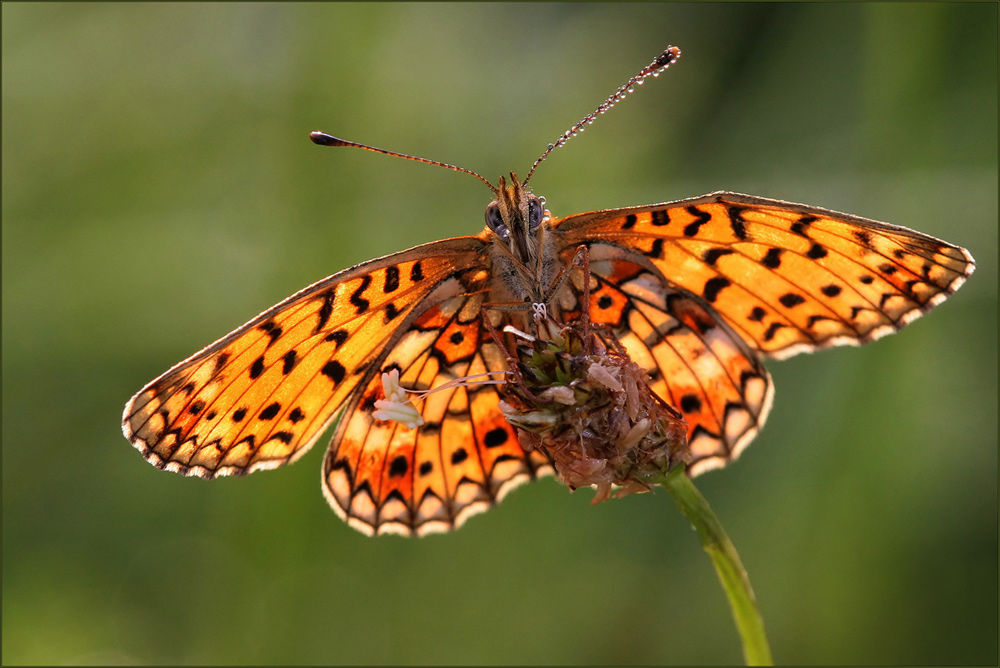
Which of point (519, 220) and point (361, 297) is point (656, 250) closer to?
point (519, 220)

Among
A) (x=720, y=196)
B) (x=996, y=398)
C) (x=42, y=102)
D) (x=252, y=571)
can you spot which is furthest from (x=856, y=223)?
(x=42, y=102)

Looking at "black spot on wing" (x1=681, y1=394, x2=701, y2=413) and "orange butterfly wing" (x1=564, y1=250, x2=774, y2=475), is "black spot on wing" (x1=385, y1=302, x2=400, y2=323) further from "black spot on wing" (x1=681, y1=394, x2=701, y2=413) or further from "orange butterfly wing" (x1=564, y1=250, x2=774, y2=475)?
"black spot on wing" (x1=681, y1=394, x2=701, y2=413)

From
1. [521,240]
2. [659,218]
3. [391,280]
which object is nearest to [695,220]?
[659,218]

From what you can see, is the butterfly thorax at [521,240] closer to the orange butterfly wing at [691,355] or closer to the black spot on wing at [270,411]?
the orange butterfly wing at [691,355]

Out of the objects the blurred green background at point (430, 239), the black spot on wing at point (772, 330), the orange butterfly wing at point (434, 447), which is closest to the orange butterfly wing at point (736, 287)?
the black spot on wing at point (772, 330)

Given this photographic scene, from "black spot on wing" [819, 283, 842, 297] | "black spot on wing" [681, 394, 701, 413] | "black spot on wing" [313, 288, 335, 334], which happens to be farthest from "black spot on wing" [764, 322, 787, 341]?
"black spot on wing" [313, 288, 335, 334]

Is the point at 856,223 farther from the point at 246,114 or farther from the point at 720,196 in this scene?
the point at 246,114

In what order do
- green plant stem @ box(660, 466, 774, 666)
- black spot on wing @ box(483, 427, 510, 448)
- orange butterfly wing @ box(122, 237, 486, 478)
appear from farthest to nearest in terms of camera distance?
1. black spot on wing @ box(483, 427, 510, 448)
2. orange butterfly wing @ box(122, 237, 486, 478)
3. green plant stem @ box(660, 466, 774, 666)
